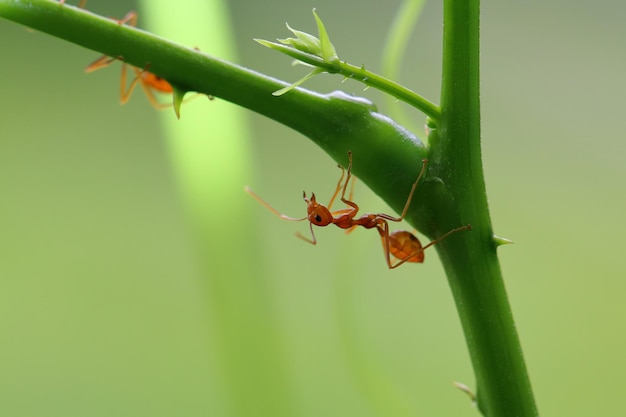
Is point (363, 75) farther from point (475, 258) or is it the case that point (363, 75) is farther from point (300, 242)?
point (300, 242)

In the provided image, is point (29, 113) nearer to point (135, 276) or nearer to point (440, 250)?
point (135, 276)

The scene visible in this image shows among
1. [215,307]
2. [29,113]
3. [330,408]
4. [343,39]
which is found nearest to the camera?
[215,307]

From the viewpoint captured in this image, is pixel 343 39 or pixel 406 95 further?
→ pixel 343 39

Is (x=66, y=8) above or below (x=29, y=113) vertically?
below

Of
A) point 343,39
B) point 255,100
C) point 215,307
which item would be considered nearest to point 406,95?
point 255,100

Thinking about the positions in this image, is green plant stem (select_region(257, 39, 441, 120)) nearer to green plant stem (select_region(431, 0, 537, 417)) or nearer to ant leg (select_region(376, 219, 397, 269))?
green plant stem (select_region(431, 0, 537, 417))

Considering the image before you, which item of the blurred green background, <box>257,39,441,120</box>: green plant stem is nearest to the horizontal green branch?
<box>257,39,441,120</box>: green plant stem

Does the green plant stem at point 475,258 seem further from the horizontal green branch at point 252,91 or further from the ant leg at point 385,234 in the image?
the ant leg at point 385,234
